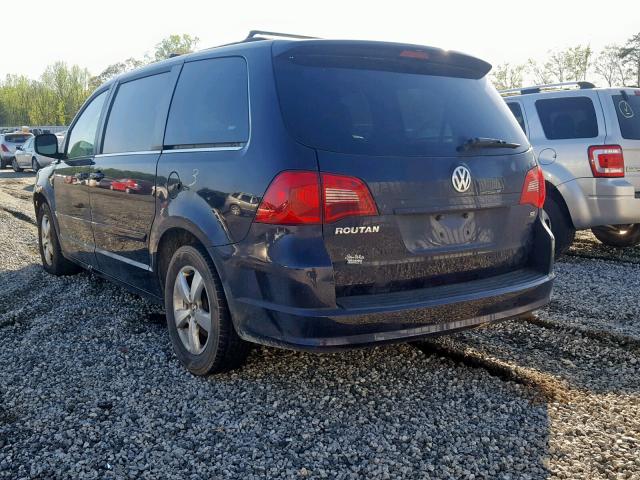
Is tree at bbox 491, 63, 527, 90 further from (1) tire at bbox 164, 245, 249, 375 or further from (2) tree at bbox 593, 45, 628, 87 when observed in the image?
(1) tire at bbox 164, 245, 249, 375

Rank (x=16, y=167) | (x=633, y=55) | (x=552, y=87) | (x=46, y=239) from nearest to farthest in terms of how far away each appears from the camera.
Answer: (x=46, y=239)
(x=552, y=87)
(x=16, y=167)
(x=633, y=55)

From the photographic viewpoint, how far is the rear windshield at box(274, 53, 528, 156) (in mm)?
3242

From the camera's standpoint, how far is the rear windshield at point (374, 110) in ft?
10.6

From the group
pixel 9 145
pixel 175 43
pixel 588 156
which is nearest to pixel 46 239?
pixel 588 156

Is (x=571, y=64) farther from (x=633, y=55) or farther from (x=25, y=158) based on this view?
(x=25, y=158)

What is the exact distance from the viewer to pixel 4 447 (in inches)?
121

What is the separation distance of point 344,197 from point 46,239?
456 cm

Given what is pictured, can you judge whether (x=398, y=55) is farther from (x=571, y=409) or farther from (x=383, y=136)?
(x=571, y=409)

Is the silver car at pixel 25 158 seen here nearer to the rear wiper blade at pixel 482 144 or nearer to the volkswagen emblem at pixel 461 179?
the rear wiper blade at pixel 482 144

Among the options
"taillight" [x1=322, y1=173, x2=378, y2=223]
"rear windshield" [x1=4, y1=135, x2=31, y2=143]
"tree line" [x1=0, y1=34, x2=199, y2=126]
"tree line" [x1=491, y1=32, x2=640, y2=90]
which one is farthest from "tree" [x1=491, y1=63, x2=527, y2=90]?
"tree line" [x1=0, y1=34, x2=199, y2=126]

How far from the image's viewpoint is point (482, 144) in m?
3.57

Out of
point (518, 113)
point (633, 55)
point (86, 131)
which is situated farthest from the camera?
point (633, 55)

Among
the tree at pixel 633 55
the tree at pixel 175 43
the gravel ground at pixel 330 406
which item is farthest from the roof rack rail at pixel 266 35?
the tree at pixel 175 43

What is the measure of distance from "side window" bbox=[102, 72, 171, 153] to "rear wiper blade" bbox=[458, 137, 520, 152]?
76.5 inches
